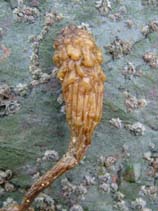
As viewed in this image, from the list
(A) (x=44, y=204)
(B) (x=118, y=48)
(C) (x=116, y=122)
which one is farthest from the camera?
(B) (x=118, y=48)

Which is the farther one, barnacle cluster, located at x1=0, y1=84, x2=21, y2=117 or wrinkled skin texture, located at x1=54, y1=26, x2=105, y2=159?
barnacle cluster, located at x1=0, y1=84, x2=21, y2=117

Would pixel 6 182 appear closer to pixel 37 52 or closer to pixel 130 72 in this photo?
pixel 37 52

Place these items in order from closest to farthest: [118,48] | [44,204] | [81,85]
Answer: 1. [81,85]
2. [44,204]
3. [118,48]

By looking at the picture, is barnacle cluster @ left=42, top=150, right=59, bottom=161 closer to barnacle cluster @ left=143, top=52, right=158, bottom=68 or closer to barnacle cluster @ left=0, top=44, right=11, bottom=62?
barnacle cluster @ left=0, top=44, right=11, bottom=62

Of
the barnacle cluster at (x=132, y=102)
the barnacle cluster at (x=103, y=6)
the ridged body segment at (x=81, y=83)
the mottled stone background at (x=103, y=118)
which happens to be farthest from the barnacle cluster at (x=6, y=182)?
the barnacle cluster at (x=103, y=6)

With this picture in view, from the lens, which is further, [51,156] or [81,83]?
[51,156]

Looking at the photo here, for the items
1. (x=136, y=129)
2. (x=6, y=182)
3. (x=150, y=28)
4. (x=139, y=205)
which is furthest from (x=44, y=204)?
(x=150, y=28)

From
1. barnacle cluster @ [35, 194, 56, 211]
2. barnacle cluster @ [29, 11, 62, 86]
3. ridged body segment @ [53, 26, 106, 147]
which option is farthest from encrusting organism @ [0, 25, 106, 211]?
barnacle cluster @ [29, 11, 62, 86]

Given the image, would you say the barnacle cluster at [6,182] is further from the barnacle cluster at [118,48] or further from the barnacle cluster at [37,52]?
the barnacle cluster at [118,48]

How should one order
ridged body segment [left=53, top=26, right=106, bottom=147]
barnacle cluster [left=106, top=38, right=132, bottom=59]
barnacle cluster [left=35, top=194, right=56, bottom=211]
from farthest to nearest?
barnacle cluster [left=106, top=38, right=132, bottom=59]
barnacle cluster [left=35, top=194, right=56, bottom=211]
ridged body segment [left=53, top=26, right=106, bottom=147]
